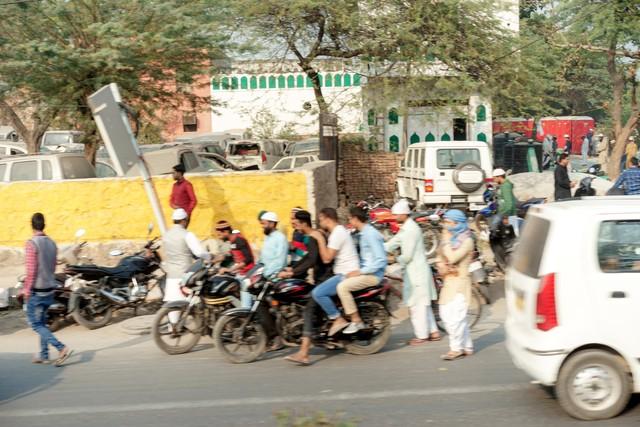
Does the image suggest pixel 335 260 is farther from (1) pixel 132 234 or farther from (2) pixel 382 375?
(1) pixel 132 234

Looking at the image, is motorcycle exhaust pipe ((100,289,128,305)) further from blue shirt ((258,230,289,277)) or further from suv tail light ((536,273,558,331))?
suv tail light ((536,273,558,331))

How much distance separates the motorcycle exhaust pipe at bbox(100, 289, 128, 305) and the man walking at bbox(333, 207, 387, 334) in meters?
3.61

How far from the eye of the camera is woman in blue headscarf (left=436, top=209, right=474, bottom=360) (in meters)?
9.20

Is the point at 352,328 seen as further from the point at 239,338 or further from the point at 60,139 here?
the point at 60,139

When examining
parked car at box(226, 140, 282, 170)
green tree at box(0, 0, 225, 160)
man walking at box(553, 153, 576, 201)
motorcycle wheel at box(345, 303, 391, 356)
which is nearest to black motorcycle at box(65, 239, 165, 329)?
motorcycle wheel at box(345, 303, 391, 356)

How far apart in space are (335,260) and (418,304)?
1.16 metres

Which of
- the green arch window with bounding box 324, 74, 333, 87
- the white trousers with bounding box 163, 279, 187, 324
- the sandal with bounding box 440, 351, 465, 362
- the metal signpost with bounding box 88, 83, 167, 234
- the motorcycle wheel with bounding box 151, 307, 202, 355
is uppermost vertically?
the green arch window with bounding box 324, 74, 333, 87

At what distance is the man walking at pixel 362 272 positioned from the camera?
933cm

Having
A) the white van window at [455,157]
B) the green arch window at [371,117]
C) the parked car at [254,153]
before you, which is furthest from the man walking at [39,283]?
the parked car at [254,153]

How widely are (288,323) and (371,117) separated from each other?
16.8 metres

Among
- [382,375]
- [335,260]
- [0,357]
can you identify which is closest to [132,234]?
[0,357]

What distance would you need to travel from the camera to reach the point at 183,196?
14320mm

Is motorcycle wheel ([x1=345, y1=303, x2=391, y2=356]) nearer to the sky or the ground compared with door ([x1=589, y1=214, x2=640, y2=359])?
nearer to the ground

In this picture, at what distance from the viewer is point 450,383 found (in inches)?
326
